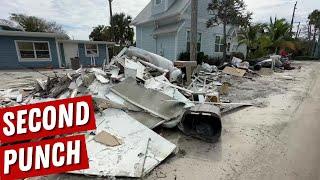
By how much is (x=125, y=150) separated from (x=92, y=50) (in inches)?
714

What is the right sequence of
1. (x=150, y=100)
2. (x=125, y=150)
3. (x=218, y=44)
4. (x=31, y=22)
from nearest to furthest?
(x=125, y=150)
(x=150, y=100)
(x=218, y=44)
(x=31, y=22)

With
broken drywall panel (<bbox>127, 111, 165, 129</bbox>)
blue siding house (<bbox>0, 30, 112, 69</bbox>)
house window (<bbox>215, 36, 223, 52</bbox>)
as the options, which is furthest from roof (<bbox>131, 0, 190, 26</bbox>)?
Answer: broken drywall panel (<bbox>127, 111, 165, 129</bbox>)

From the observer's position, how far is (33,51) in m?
16.3

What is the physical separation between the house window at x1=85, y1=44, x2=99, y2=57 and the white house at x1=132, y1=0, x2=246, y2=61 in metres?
4.18

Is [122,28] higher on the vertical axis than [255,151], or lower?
higher

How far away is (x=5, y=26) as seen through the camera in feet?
62.3

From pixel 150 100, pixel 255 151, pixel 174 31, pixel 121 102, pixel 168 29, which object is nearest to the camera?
pixel 255 151

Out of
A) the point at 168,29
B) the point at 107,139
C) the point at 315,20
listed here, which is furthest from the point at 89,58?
the point at 315,20

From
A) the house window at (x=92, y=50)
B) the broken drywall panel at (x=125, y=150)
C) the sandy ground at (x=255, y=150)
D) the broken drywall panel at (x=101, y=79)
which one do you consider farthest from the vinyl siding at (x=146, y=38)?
the broken drywall panel at (x=125, y=150)

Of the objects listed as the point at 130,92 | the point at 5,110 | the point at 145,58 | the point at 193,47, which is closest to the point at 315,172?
the point at 130,92

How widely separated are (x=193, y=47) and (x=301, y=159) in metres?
8.72

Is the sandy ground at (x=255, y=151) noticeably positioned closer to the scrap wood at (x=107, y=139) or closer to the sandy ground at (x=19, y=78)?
the scrap wood at (x=107, y=139)

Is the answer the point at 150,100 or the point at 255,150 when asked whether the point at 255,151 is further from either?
the point at 150,100

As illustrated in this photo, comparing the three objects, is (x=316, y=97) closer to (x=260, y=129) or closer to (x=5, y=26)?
(x=260, y=129)
